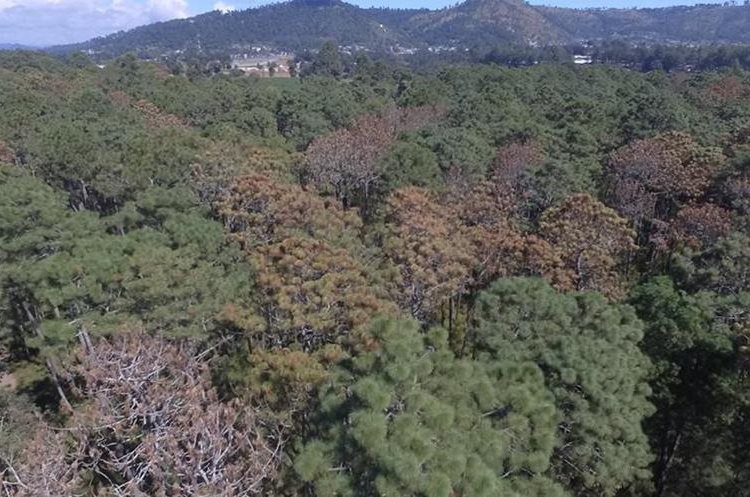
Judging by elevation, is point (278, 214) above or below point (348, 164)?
above

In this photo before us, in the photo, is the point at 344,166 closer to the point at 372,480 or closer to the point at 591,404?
the point at 591,404

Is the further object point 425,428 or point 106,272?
point 106,272

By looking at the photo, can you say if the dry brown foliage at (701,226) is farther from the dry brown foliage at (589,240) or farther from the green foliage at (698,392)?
the green foliage at (698,392)

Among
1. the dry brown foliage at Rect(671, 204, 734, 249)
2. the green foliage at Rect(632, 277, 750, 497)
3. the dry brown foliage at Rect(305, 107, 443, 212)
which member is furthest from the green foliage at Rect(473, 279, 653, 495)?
the dry brown foliage at Rect(305, 107, 443, 212)

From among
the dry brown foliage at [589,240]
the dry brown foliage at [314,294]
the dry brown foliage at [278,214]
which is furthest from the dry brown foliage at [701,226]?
the dry brown foliage at [314,294]

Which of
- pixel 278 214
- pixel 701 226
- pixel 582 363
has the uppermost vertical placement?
pixel 278 214

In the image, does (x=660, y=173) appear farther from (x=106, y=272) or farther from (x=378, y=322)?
(x=106, y=272)

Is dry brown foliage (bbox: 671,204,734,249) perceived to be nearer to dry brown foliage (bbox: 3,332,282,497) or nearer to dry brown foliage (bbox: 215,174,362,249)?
dry brown foliage (bbox: 215,174,362,249)

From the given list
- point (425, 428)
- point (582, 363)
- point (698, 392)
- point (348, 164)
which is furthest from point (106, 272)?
point (698, 392)

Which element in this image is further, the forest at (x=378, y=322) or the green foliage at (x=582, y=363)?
the green foliage at (x=582, y=363)
